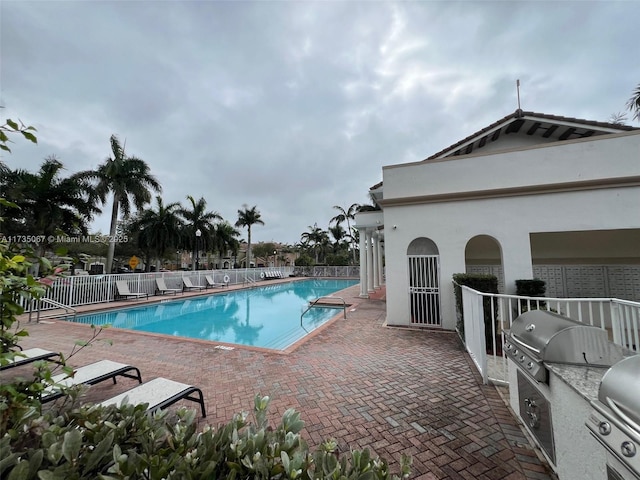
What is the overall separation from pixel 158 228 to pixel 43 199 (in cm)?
1059

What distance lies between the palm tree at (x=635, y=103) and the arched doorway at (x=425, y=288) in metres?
20.5

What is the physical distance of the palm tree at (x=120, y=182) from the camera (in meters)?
19.4

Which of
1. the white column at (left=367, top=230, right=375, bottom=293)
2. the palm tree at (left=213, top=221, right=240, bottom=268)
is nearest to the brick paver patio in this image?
the white column at (left=367, top=230, right=375, bottom=293)

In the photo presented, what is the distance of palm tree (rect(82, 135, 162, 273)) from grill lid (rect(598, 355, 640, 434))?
2470cm

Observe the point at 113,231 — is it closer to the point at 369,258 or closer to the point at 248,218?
the point at 248,218

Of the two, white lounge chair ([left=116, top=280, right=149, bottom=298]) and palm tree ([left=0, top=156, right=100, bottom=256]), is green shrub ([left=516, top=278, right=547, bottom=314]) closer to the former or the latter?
white lounge chair ([left=116, top=280, right=149, bottom=298])

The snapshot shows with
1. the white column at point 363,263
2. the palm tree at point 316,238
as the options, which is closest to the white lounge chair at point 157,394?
the white column at point 363,263

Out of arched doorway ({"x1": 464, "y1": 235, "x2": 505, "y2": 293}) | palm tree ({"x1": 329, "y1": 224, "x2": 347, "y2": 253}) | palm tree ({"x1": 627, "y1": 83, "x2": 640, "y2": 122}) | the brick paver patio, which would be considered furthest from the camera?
palm tree ({"x1": 329, "y1": 224, "x2": 347, "y2": 253})

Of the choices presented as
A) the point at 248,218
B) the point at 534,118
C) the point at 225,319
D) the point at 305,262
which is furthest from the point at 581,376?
the point at 305,262

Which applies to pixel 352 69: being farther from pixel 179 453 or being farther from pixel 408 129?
pixel 179 453

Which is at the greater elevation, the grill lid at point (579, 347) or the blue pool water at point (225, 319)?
the grill lid at point (579, 347)

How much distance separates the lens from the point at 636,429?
124 cm

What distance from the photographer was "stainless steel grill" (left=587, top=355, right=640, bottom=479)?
1249 millimetres

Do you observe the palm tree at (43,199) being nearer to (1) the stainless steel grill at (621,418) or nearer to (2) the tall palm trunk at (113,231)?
(2) the tall palm trunk at (113,231)
